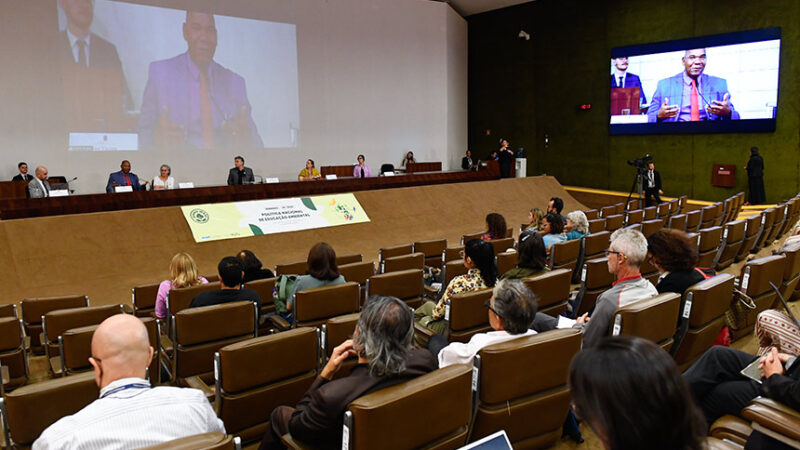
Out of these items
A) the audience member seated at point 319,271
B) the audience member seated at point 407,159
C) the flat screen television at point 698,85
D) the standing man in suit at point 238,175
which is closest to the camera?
the audience member seated at point 319,271

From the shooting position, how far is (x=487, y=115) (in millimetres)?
15977

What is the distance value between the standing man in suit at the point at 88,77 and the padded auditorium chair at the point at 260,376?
960cm

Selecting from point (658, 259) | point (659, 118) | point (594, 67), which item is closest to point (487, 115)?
point (594, 67)

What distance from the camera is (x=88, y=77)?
9898 millimetres

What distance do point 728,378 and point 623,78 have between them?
12.1 m

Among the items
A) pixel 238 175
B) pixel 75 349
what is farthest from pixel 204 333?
pixel 238 175

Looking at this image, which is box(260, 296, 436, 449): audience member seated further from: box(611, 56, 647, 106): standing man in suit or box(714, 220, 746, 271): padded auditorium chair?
box(611, 56, 647, 106): standing man in suit

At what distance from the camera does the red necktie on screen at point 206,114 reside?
36.7 feet

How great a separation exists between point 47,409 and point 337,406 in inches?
38.5

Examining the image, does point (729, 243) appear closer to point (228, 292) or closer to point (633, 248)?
point (633, 248)

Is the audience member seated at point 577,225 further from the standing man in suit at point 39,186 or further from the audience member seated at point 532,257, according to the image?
the standing man in suit at point 39,186

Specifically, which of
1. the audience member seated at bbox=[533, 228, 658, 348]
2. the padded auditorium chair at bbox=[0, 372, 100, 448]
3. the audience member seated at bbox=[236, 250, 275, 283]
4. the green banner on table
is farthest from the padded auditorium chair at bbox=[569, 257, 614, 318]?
the green banner on table

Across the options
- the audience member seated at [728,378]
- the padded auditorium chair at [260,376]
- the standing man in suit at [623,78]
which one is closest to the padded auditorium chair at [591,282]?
the audience member seated at [728,378]

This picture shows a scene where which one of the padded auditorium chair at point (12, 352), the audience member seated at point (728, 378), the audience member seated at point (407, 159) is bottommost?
the padded auditorium chair at point (12, 352)
